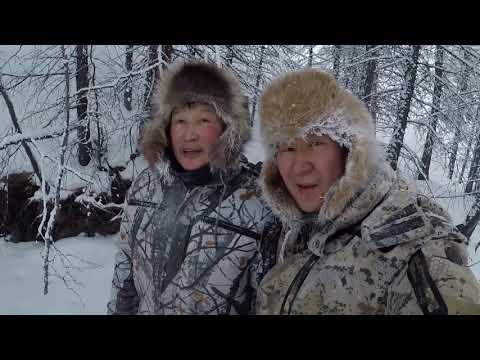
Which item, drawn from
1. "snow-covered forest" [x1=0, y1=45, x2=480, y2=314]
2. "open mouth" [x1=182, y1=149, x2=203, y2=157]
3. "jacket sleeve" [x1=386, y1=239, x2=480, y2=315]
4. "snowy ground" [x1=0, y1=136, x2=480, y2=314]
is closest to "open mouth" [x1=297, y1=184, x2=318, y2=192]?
"jacket sleeve" [x1=386, y1=239, x2=480, y2=315]

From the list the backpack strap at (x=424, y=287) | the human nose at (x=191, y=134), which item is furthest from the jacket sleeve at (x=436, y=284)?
the human nose at (x=191, y=134)

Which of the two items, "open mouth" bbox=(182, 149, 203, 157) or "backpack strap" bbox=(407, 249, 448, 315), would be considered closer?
"backpack strap" bbox=(407, 249, 448, 315)

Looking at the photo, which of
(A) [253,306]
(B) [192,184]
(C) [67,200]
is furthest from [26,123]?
(A) [253,306]

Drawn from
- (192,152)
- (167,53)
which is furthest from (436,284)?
(167,53)

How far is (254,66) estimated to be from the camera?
6172mm

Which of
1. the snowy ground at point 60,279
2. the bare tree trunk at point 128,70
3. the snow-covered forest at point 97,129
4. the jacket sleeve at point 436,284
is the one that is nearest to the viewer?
the jacket sleeve at point 436,284

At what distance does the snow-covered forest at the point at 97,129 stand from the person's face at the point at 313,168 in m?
3.50

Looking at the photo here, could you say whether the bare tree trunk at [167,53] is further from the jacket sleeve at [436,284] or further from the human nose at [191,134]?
the jacket sleeve at [436,284]

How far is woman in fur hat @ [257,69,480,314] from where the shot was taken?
987mm

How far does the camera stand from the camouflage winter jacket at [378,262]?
0.95 m

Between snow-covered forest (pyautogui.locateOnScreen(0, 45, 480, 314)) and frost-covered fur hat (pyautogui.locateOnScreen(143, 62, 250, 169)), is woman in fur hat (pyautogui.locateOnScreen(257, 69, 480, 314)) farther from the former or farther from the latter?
snow-covered forest (pyautogui.locateOnScreen(0, 45, 480, 314))

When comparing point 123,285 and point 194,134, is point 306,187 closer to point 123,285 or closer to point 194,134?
point 194,134
